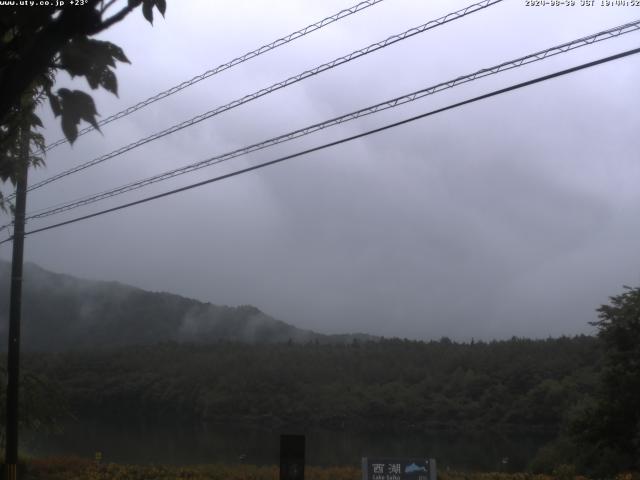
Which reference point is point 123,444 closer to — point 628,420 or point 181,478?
point 181,478

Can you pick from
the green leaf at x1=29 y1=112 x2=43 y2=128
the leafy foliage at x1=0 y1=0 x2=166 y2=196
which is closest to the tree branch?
the leafy foliage at x1=0 y1=0 x2=166 y2=196

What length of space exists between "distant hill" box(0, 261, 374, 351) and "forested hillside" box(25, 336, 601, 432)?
7.40 meters

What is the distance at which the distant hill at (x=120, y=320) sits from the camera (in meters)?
68.9

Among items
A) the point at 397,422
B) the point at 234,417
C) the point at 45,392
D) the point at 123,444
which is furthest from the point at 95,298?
the point at 45,392

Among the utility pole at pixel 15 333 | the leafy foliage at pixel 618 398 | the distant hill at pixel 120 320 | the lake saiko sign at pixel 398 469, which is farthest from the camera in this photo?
the distant hill at pixel 120 320

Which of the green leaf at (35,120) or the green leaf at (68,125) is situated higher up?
the green leaf at (35,120)

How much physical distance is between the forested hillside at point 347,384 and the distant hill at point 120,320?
740cm

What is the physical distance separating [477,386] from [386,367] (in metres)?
16.7

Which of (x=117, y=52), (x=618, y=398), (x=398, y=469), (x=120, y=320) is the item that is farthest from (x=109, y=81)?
(x=120, y=320)

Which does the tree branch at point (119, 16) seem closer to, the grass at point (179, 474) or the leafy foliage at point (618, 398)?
the grass at point (179, 474)

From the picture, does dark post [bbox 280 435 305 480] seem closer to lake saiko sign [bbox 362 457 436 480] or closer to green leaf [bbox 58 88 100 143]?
lake saiko sign [bbox 362 457 436 480]

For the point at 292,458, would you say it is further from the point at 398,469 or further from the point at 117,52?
the point at 117,52

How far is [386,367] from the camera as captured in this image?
71.6 m

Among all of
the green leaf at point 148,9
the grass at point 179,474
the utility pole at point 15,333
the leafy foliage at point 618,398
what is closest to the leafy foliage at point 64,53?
the green leaf at point 148,9
